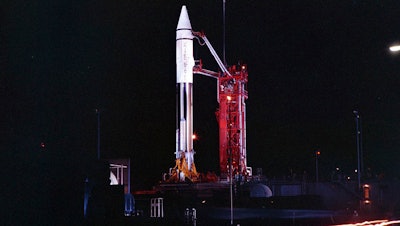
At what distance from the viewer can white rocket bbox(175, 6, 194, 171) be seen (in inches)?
2299

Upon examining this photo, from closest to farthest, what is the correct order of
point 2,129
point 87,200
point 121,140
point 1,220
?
point 1,220 → point 2,129 → point 87,200 → point 121,140

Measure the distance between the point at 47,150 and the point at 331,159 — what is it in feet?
239

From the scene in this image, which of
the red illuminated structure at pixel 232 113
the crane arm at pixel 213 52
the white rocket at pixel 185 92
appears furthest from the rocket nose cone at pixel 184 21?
the red illuminated structure at pixel 232 113

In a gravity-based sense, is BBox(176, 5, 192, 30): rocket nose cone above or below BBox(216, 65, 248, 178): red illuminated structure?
above

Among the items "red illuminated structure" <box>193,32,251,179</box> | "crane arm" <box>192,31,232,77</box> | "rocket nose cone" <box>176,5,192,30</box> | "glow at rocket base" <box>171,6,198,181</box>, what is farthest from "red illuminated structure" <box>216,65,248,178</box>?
"rocket nose cone" <box>176,5,192,30</box>

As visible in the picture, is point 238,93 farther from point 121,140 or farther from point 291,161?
point 291,161

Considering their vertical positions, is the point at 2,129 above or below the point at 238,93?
below

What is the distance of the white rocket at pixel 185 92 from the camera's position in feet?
192

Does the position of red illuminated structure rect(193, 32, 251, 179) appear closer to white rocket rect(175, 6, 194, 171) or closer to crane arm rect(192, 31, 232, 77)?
crane arm rect(192, 31, 232, 77)

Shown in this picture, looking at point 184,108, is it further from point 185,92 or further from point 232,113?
point 232,113

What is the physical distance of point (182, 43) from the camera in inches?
2360

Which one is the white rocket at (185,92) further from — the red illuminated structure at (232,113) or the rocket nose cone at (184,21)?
the red illuminated structure at (232,113)

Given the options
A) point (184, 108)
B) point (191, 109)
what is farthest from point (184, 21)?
point (191, 109)

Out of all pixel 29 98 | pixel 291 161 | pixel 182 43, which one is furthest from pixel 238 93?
pixel 29 98
